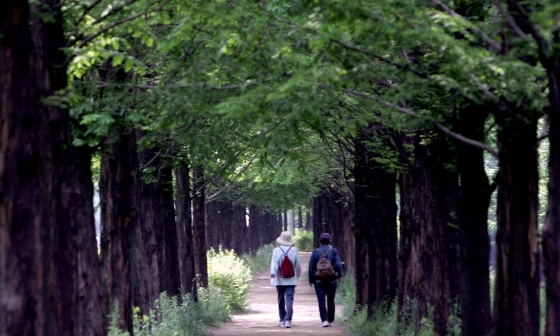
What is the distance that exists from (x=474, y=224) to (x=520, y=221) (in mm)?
1680

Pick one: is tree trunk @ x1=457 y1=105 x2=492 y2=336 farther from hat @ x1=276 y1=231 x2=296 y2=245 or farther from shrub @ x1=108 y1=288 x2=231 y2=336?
hat @ x1=276 y1=231 x2=296 y2=245

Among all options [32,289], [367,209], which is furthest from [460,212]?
[367,209]

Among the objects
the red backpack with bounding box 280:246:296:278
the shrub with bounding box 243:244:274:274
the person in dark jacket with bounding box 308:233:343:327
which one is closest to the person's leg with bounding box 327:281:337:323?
the person in dark jacket with bounding box 308:233:343:327

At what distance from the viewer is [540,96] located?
884cm

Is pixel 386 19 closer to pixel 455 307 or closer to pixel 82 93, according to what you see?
pixel 82 93

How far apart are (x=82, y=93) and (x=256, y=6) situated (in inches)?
90.4

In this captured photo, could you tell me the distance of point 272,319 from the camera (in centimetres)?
2792

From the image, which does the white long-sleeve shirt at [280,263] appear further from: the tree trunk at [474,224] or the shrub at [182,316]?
the tree trunk at [474,224]

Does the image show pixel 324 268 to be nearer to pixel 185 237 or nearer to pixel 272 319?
pixel 185 237

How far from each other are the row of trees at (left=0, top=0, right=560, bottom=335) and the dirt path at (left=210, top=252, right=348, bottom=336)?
20.4ft

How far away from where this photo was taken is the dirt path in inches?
861

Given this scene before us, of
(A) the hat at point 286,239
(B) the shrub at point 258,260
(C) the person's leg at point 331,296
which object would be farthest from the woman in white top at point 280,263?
(B) the shrub at point 258,260

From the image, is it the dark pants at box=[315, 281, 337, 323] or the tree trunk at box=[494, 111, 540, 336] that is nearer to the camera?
the tree trunk at box=[494, 111, 540, 336]

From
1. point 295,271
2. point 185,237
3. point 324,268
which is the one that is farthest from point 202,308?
point 324,268
